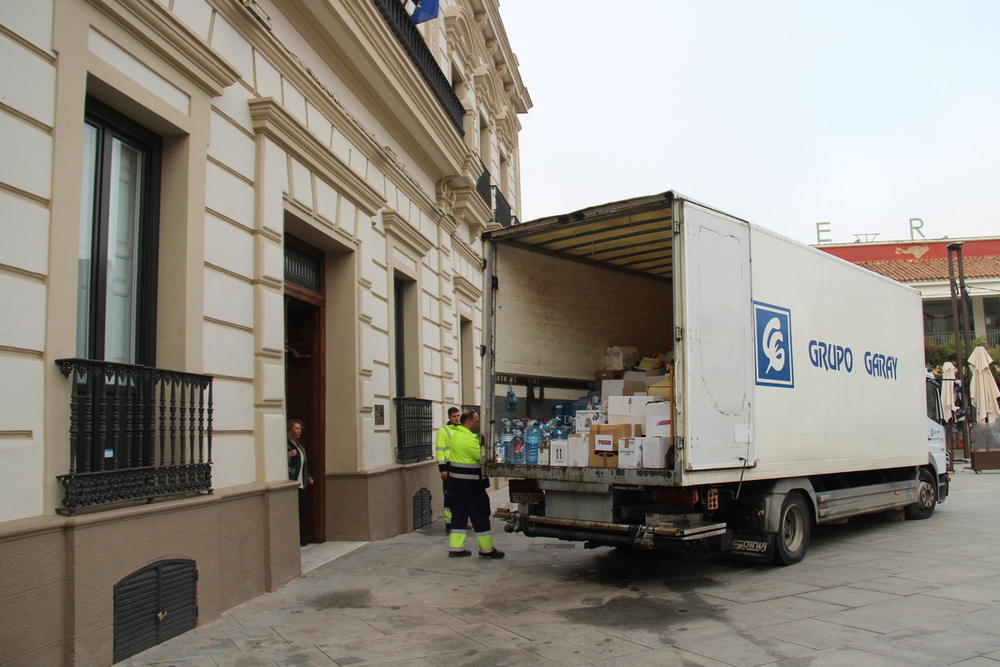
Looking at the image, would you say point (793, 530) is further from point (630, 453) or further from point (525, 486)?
point (525, 486)

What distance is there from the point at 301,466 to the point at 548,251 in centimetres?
338

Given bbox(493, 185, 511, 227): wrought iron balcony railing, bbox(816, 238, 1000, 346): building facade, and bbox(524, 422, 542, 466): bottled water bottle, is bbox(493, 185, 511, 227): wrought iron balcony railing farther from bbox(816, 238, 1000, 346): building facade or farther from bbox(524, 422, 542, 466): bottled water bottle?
bbox(816, 238, 1000, 346): building facade

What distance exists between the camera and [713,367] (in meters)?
6.75

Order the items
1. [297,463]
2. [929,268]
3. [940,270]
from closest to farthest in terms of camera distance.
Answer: [297,463]
[940,270]
[929,268]

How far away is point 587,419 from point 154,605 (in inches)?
160

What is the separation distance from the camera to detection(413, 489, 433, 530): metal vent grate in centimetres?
1045

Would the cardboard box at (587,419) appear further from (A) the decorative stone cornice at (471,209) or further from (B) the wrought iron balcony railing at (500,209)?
(B) the wrought iron balcony railing at (500,209)

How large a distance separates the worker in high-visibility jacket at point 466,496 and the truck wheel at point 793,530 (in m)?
2.83

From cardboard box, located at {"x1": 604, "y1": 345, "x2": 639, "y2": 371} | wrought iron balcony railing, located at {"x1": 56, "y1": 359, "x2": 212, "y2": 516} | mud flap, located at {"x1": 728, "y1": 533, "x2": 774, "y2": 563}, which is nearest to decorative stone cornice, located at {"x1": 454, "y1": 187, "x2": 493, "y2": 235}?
cardboard box, located at {"x1": 604, "y1": 345, "x2": 639, "y2": 371}

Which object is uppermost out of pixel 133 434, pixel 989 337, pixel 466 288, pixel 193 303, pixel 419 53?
pixel 419 53

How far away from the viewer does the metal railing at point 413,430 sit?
1025 centimetres

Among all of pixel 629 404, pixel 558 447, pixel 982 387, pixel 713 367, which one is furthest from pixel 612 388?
pixel 982 387

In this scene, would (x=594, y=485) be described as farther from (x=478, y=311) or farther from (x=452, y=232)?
(x=478, y=311)

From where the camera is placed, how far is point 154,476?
5.16m
